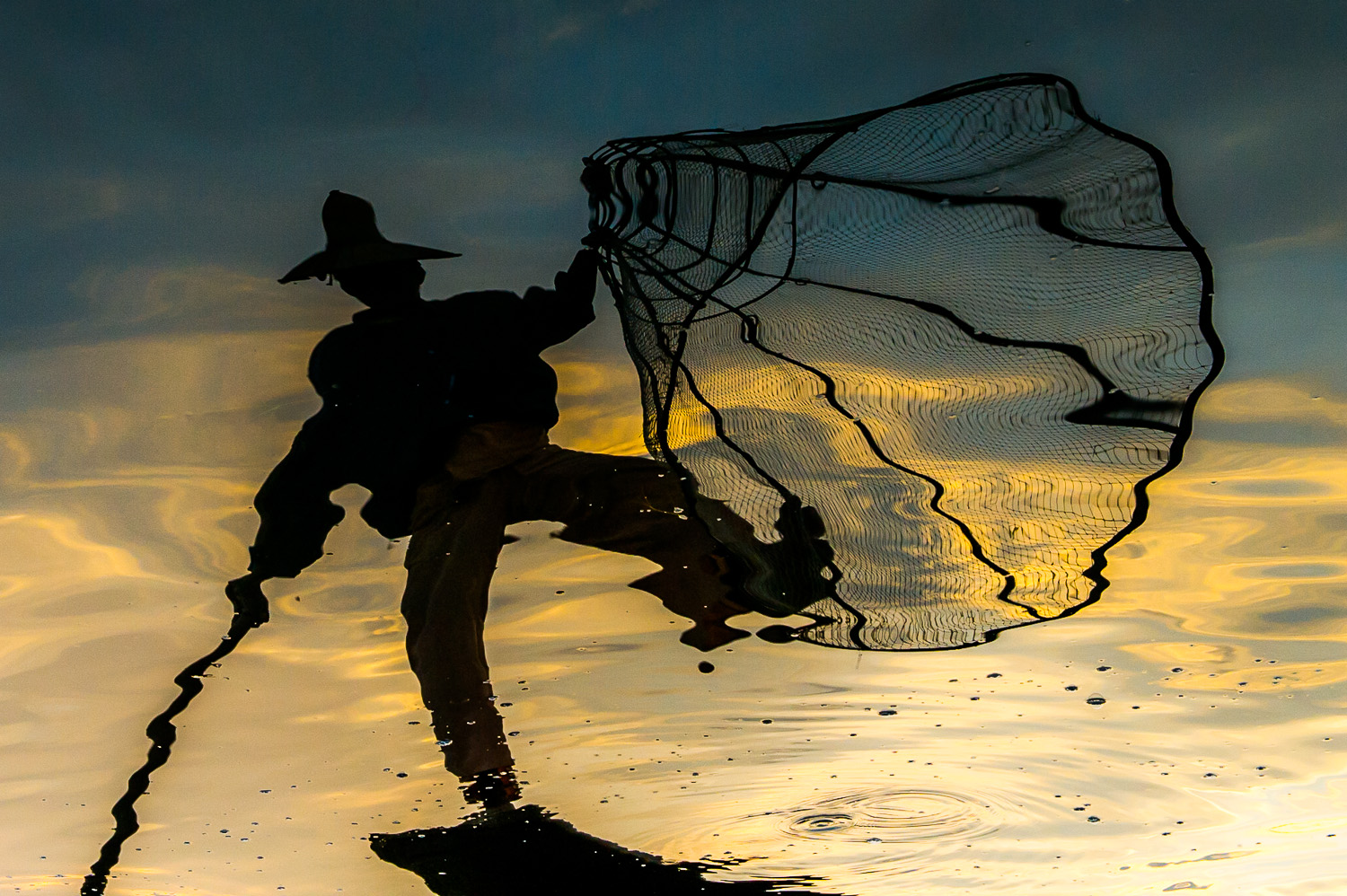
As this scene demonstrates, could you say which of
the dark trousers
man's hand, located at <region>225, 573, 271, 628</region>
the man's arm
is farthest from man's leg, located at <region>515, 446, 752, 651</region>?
man's hand, located at <region>225, 573, 271, 628</region>

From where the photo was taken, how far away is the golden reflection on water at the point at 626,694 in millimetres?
1222

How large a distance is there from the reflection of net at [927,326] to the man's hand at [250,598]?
0.57 metres

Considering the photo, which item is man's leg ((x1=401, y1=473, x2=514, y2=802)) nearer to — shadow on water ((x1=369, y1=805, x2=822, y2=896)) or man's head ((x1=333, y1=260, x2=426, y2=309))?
shadow on water ((x1=369, y1=805, x2=822, y2=896))

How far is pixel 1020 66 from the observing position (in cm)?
111

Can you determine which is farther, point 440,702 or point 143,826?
point 143,826

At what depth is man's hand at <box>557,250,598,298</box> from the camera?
3.85 ft

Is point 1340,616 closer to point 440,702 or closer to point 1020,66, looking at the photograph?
point 1020,66

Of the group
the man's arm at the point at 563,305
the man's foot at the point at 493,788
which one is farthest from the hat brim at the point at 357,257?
the man's foot at the point at 493,788

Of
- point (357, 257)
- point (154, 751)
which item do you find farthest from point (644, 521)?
point (154, 751)

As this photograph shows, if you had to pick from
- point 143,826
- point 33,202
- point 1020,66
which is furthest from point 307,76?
point 143,826

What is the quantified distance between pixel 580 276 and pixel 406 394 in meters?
0.26

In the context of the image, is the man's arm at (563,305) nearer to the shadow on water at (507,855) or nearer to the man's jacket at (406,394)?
the man's jacket at (406,394)

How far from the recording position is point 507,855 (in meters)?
1.54

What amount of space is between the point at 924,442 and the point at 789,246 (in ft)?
1.02
